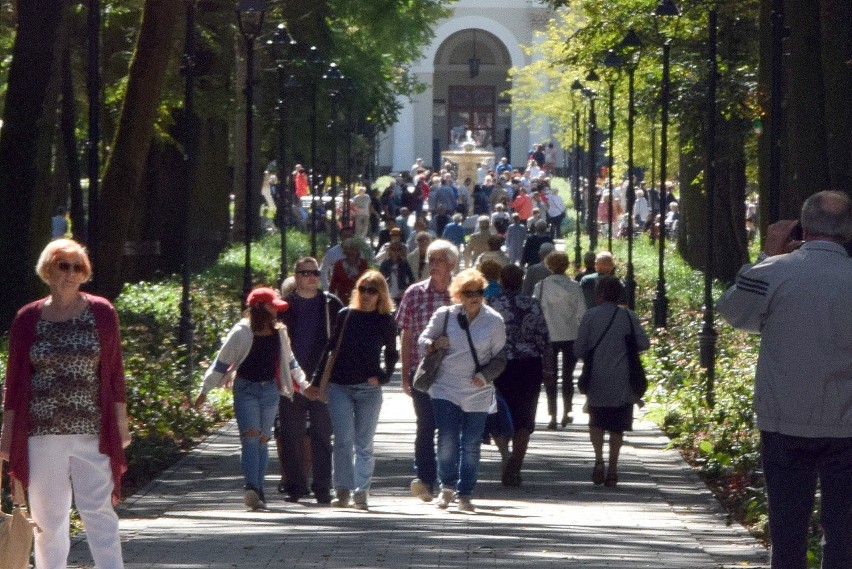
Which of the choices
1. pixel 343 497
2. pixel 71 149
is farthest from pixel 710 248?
pixel 343 497

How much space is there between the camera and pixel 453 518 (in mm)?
11883

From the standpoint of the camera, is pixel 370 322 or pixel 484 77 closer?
pixel 370 322

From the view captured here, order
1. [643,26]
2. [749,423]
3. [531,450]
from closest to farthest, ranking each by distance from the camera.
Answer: [749,423], [531,450], [643,26]

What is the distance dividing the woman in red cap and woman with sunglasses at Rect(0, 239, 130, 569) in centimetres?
414

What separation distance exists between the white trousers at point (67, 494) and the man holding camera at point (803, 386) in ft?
8.94

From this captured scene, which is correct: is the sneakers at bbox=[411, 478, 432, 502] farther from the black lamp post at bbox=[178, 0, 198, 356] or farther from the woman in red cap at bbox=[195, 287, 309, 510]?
the black lamp post at bbox=[178, 0, 198, 356]

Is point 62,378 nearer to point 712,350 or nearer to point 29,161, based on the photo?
point 29,161

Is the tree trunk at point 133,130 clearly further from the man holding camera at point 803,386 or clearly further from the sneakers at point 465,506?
the man holding camera at point 803,386

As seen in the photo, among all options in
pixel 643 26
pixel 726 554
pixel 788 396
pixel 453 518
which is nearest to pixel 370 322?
pixel 453 518

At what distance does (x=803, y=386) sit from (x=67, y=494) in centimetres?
309

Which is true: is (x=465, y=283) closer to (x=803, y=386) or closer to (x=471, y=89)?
(x=803, y=386)

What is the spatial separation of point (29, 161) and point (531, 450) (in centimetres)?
522

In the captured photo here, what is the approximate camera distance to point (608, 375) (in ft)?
45.4

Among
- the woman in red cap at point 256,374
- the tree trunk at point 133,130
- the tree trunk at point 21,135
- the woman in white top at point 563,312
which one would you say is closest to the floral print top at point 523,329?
the woman in red cap at point 256,374
